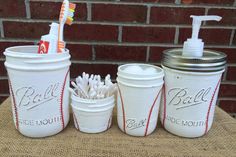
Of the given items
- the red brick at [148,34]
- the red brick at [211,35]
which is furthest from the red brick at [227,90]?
the red brick at [148,34]

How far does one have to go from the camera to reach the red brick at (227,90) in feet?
2.56

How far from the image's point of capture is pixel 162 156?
1.39 ft

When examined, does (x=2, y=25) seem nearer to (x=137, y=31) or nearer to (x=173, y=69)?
(x=137, y=31)

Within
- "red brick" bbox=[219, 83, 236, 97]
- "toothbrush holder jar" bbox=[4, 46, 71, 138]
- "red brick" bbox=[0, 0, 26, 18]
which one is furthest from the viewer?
"red brick" bbox=[219, 83, 236, 97]

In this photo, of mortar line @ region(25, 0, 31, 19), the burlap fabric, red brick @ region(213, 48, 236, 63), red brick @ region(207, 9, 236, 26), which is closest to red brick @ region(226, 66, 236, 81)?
red brick @ region(213, 48, 236, 63)

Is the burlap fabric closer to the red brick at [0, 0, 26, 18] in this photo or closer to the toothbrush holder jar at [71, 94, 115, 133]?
the toothbrush holder jar at [71, 94, 115, 133]

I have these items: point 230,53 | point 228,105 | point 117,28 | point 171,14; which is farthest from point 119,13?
point 228,105

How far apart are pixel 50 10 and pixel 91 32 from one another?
0.13m

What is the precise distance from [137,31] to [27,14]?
1.08 ft

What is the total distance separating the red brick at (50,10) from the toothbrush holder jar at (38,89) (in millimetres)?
258

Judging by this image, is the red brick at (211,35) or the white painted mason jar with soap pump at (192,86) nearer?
the white painted mason jar with soap pump at (192,86)

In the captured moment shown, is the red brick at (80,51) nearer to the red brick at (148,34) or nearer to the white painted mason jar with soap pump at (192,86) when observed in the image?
the red brick at (148,34)

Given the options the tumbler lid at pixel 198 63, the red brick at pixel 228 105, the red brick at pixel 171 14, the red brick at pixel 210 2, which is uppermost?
the red brick at pixel 210 2

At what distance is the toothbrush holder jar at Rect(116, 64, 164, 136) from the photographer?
45cm
